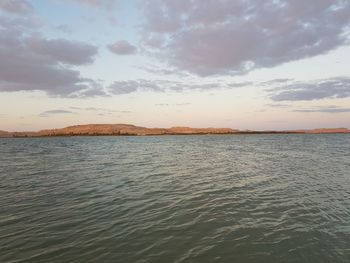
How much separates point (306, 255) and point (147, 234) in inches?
195

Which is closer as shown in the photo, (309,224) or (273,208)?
(309,224)

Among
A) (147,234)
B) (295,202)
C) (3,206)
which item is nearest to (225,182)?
(295,202)

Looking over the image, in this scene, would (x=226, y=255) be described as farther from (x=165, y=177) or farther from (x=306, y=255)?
(x=165, y=177)

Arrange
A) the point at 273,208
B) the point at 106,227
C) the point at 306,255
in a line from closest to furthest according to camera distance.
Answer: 1. the point at 306,255
2. the point at 106,227
3. the point at 273,208

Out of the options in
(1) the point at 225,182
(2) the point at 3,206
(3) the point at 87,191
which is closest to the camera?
(2) the point at 3,206

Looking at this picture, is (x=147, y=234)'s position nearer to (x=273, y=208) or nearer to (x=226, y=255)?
(x=226, y=255)

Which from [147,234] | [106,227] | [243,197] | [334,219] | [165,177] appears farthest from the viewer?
[165,177]

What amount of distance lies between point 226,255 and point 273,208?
18.2 ft

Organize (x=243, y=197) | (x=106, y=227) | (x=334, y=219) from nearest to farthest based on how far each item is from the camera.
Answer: (x=106, y=227), (x=334, y=219), (x=243, y=197)

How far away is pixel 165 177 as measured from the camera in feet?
74.4

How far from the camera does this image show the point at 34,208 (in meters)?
13.7

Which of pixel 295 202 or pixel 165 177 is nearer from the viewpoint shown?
pixel 295 202

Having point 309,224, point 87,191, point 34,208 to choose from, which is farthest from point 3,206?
point 309,224

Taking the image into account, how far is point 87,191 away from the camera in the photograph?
17219 mm
